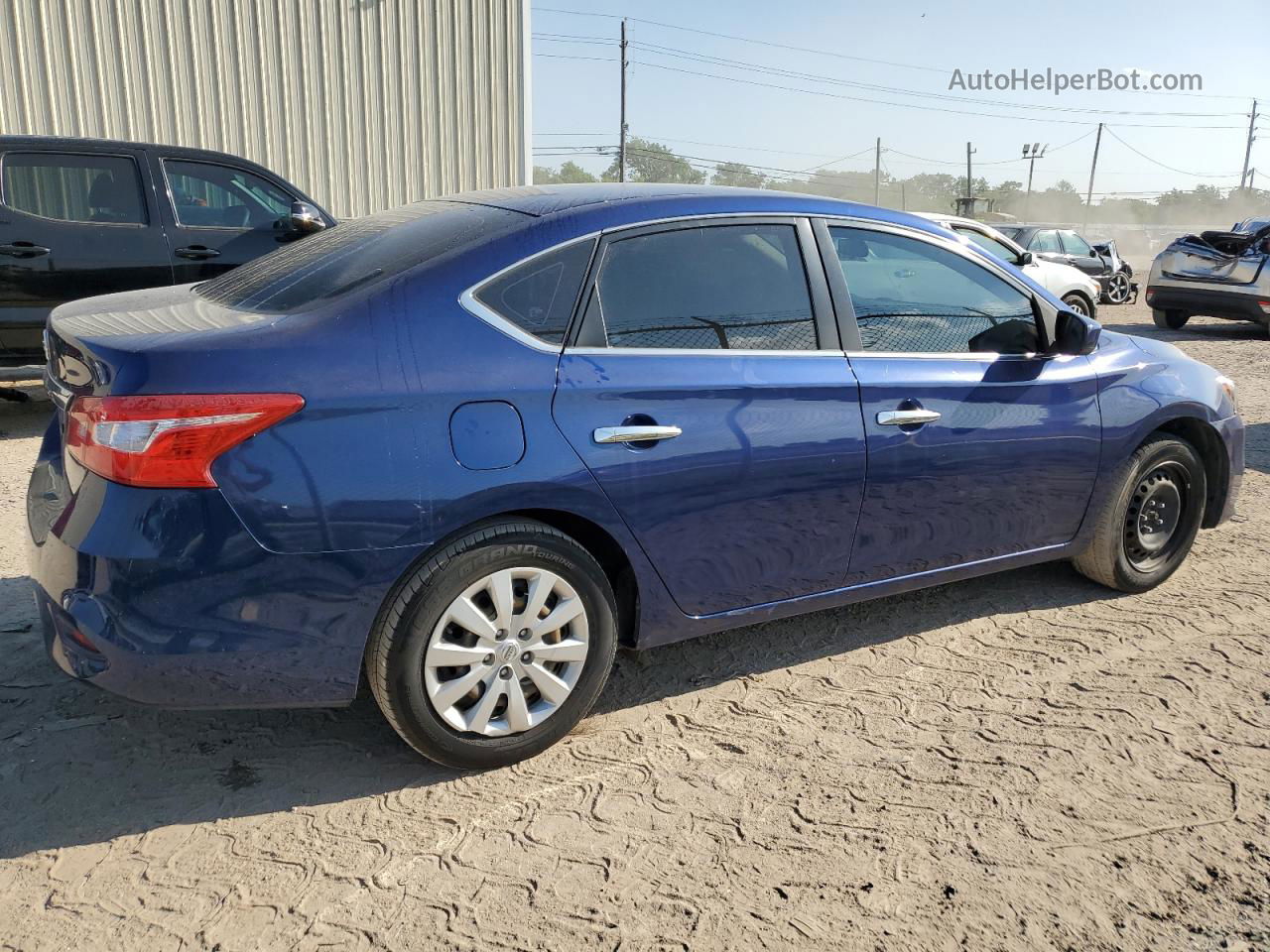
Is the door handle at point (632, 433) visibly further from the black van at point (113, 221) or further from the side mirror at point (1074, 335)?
the black van at point (113, 221)

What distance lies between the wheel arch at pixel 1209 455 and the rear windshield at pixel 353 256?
3.02 m

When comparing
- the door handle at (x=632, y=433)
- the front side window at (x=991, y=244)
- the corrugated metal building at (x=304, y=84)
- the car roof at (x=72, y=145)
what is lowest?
the door handle at (x=632, y=433)

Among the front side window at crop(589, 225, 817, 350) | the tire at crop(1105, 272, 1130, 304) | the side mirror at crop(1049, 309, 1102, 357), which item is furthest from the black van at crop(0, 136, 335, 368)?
the tire at crop(1105, 272, 1130, 304)

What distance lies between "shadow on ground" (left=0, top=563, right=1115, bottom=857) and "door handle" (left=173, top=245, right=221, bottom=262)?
3.88 meters

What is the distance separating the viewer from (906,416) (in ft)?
11.1

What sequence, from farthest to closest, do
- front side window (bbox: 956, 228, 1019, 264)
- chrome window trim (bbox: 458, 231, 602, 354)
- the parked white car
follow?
the parked white car < front side window (bbox: 956, 228, 1019, 264) < chrome window trim (bbox: 458, 231, 602, 354)

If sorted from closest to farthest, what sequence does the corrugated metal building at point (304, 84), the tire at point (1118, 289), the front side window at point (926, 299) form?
the front side window at point (926, 299)
the corrugated metal building at point (304, 84)
the tire at point (1118, 289)

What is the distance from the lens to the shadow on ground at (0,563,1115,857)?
2.68 m

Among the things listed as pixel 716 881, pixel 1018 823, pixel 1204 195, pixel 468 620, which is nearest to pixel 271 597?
pixel 468 620

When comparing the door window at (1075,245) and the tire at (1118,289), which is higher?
the door window at (1075,245)

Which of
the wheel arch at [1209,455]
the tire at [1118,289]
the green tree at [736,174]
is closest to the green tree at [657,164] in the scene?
the green tree at [736,174]

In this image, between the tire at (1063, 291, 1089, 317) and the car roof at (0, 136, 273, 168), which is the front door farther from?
the tire at (1063, 291, 1089, 317)

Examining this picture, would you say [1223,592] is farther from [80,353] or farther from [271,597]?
[80,353]

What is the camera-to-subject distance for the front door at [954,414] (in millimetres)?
3398
